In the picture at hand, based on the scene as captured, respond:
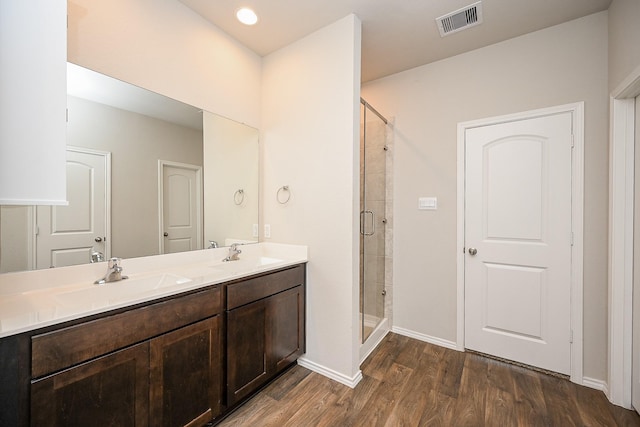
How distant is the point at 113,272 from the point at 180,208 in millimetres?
568

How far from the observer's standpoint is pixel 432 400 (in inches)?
70.2

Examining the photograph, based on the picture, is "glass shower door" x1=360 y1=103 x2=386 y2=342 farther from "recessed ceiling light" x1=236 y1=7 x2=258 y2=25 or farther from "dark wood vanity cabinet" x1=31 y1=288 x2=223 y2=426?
"dark wood vanity cabinet" x1=31 y1=288 x2=223 y2=426

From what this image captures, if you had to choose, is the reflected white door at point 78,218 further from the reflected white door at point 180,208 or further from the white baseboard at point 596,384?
the white baseboard at point 596,384

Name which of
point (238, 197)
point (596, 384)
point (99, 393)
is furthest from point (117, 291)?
point (596, 384)

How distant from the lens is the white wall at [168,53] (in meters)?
1.46

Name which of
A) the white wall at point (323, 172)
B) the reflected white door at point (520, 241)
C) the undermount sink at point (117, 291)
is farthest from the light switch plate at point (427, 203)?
the undermount sink at point (117, 291)

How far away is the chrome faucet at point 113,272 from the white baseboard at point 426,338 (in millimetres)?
2478

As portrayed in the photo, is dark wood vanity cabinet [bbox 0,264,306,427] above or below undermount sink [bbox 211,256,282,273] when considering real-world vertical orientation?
below

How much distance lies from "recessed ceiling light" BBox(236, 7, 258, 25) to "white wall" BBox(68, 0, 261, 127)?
0.77ft

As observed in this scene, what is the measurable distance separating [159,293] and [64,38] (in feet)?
3.68

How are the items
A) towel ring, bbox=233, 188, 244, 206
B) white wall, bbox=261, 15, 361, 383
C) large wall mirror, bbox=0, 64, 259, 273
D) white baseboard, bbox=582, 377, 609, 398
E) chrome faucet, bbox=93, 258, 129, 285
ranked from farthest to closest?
towel ring, bbox=233, 188, 244, 206 → white wall, bbox=261, 15, 361, 383 → white baseboard, bbox=582, 377, 609, 398 → chrome faucet, bbox=93, 258, 129, 285 → large wall mirror, bbox=0, 64, 259, 273

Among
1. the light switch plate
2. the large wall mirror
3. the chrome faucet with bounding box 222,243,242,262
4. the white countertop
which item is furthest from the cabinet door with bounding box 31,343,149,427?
the light switch plate

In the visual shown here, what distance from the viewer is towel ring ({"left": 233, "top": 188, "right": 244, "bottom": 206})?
2256 mm

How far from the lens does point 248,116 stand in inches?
92.3
